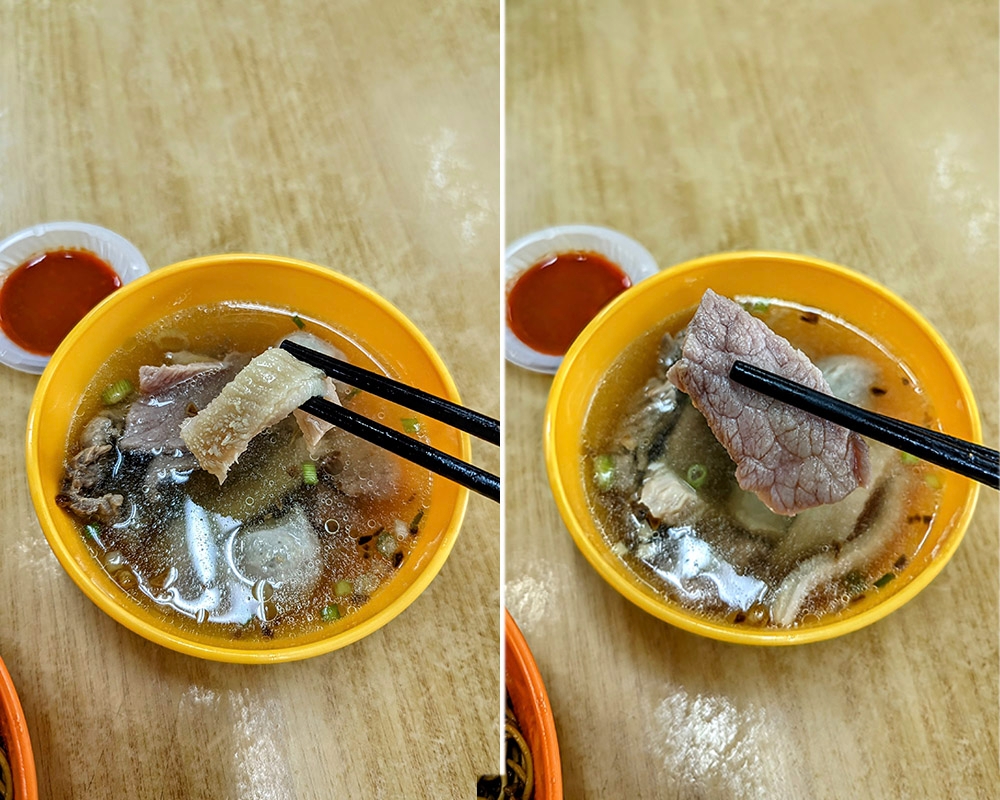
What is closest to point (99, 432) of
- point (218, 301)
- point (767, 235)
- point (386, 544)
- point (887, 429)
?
point (218, 301)

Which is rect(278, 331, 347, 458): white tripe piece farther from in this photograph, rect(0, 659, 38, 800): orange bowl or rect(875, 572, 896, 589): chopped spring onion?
rect(875, 572, 896, 589): chopped spring onion

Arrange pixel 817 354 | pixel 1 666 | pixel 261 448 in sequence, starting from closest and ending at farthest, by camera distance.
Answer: pixel 261 448 → pixel 1 666 → pixel 817 354

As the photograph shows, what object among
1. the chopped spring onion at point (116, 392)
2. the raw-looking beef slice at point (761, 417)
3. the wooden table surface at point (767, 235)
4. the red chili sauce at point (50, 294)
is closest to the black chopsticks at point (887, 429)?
the raw-looking beef slice at point (761, 417)

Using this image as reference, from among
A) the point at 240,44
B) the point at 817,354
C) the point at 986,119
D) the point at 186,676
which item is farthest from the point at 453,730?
the point at 986,119

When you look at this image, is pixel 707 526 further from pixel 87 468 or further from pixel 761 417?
pixel 87 468

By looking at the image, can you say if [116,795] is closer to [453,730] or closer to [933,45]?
[453,730]

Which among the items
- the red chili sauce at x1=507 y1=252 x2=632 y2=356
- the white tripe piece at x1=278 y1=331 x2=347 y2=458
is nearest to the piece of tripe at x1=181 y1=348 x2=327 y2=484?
the white tripe piece at x1=278 y1=331 x2=347 y2=458

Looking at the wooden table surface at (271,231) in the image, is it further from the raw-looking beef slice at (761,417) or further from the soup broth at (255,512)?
the raw-looking beef slice at (761,417)

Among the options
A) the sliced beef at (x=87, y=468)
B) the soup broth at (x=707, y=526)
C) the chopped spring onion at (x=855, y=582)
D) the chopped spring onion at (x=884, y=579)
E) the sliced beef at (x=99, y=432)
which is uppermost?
the sliced beef at (x=99, y=432)
